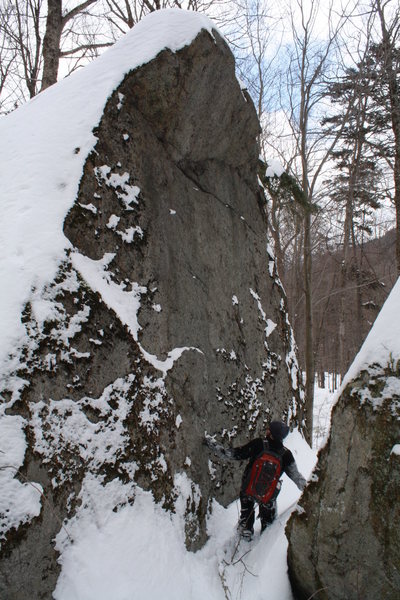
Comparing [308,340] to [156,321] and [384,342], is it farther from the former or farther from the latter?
[384,342]

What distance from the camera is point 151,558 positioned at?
3086 mm

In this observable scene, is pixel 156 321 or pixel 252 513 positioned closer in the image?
pixel 252 513

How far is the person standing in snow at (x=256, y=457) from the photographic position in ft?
13.2

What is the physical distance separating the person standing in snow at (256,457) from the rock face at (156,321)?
418 millimetres

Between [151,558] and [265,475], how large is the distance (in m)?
1.48

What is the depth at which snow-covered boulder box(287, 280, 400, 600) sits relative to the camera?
2.78 meters

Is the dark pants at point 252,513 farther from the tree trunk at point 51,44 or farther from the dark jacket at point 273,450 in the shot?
the tree trunk at point 51,44

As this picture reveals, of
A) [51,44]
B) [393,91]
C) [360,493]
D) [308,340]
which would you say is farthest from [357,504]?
[393,91]

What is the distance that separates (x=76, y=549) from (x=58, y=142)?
376 cm

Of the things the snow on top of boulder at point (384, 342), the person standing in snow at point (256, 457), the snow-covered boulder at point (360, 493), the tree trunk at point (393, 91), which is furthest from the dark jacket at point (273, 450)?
the tree trunk at point (393, 91)

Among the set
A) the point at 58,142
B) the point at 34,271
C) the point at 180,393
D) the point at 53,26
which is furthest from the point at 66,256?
the point at 53,26

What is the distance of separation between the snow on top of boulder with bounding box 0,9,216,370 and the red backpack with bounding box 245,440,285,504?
281cm

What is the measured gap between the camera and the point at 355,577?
9.53ft

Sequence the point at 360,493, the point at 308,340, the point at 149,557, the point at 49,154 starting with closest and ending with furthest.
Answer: the point at 360,493
the point at 149,557
the point at 49,154
the point at 308,340
